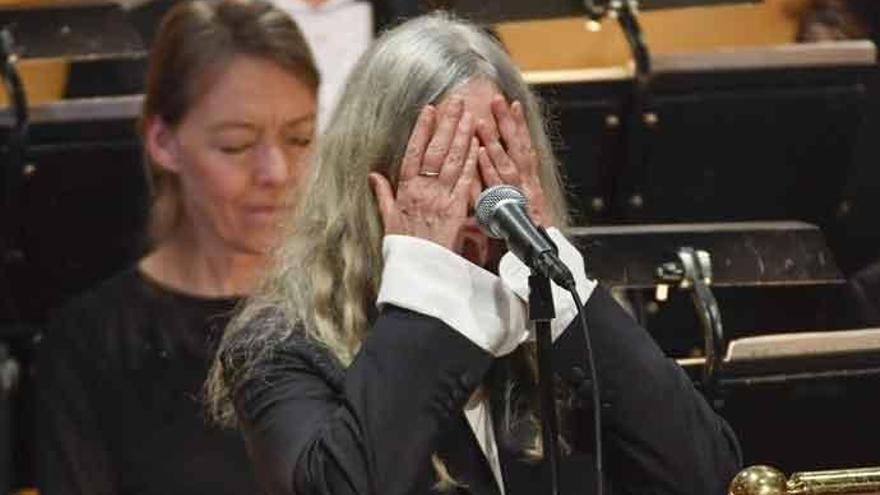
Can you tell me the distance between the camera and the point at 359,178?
2.02 meters

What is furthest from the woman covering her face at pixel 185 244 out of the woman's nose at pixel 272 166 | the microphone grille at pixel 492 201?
the microphone grille at pixel 492 201

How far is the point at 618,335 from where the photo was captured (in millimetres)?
1965

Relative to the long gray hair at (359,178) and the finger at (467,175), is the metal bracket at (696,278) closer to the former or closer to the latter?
the long gray hair at (359,178)

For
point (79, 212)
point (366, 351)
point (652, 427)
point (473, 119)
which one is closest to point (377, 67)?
point (473, 119)

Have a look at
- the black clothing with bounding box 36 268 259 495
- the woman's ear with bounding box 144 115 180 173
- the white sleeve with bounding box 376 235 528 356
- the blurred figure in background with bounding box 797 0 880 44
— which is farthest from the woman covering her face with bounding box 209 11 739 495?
the blurred figure in background with bounding box 797 0 880 44

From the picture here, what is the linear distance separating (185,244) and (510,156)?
3.14ft

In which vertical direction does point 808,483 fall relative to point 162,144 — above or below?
above

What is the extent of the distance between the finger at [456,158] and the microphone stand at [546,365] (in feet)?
Result: 0.71

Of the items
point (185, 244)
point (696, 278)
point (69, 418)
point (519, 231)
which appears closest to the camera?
point (519, 231)

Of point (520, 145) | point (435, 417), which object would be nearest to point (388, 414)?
point (435, 417)

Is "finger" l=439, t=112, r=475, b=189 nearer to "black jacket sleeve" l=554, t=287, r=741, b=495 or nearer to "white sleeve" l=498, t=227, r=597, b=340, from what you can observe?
"white sleeve" l=498, t=227, r=597, b=340

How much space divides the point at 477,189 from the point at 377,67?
21cm

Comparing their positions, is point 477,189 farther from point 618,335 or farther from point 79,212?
point 79,212

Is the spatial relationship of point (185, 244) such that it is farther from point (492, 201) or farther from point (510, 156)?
point (492, 201)
